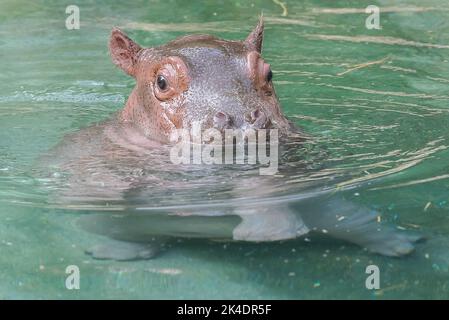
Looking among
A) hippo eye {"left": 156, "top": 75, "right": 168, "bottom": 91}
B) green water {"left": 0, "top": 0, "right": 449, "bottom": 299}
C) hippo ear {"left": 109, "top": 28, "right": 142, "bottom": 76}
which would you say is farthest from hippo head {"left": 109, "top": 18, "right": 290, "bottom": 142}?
green water {"left": 0, "top": 0, "right": 449, "bottom": 299}

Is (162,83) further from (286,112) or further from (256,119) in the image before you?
(286,112)

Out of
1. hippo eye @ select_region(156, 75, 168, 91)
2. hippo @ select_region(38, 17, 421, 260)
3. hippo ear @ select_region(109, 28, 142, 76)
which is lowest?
hippo @ select_region(38, 17, 421, 260)

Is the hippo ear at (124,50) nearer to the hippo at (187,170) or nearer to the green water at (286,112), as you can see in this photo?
the hippo at (187,170)

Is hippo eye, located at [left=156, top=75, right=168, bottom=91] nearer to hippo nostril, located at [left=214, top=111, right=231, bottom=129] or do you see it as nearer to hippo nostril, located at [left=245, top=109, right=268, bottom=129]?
hippo nostril, located at [left=214, top=111, right=231, bottom=129]

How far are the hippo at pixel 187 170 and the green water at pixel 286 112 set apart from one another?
12 cm

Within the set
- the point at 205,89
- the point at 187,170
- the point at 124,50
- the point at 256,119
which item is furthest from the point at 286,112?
Answer: the point at 187,170

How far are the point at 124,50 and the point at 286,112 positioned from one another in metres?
1.58

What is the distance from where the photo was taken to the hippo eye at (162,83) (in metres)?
5.98

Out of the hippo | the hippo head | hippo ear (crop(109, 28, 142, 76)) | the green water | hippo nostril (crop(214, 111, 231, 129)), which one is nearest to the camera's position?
the green water

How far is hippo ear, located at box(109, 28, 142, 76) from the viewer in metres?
6.64

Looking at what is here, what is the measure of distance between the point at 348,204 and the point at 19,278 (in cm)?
185

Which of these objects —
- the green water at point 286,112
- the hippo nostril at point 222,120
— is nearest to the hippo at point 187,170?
the hippo nostril at point 222,120

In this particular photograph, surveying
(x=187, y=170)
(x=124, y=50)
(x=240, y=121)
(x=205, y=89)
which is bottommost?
(x=187, y=170)

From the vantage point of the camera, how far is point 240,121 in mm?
5551
